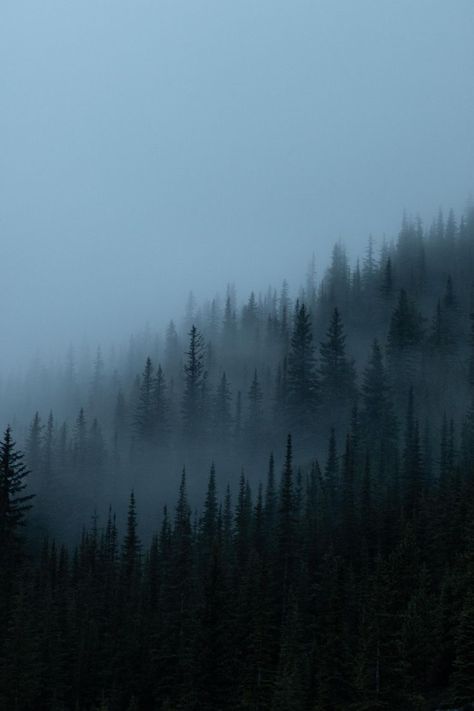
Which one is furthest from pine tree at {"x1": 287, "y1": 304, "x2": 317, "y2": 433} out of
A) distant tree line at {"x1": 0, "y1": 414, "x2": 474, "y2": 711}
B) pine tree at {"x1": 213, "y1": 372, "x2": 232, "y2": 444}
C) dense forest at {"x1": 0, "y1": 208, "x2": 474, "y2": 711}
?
distant tree line at {"x1": 0, "y1": 414, "x2": 474, "y2": 711}

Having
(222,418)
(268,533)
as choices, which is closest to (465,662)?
(268,533)

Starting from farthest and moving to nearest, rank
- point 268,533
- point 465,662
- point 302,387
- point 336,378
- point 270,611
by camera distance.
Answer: point 336,378
point 302,387
point 268,533
point 270,611
point 465,662

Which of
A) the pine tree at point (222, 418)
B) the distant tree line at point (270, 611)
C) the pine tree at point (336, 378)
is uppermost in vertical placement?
the pine tree at point (336, 378)

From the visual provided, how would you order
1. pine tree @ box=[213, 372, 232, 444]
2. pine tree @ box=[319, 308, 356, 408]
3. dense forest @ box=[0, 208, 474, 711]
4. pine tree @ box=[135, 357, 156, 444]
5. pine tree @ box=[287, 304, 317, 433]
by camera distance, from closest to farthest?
dense forest @ box=[0, 208, 474, 711] → pine tree @ box=[287, 304, 317, 433] → pine tree @ box=[319, 308, 356, 408] → pine tree @ box=[213, 372, 232, 444] → pine tree @ box=[135, 357, 156, 444]

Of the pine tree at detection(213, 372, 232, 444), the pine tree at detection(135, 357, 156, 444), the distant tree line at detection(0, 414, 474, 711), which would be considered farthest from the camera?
the pine tree at detection(135, 357, 156, 444)

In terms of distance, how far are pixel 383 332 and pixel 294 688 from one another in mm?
97152

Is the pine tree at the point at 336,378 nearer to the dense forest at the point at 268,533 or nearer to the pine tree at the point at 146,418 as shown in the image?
the dense forest at the point at 268,533

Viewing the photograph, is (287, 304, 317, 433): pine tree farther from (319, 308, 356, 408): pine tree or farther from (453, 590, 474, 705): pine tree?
(453, 590, 474, 705): pine tree

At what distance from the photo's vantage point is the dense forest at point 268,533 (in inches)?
Answer: 1438

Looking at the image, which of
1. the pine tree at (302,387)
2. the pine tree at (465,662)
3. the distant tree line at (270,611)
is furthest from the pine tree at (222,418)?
the pine tree at (465,662)

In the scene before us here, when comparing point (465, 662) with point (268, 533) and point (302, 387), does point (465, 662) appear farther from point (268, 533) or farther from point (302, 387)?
point (302, 387)

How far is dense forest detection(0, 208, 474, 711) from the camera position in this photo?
36531mm

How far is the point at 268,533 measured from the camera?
220 ft

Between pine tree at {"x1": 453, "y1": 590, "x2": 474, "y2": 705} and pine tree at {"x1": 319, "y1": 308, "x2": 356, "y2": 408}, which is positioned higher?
pine tree at {"x1": 319, "y1": 308, "x2": 356, "y2": 408}
